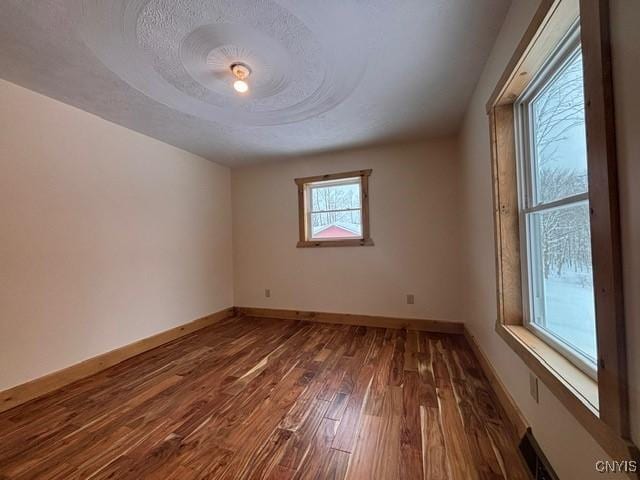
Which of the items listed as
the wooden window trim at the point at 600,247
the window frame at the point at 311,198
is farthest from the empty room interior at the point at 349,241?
the window frame at the point at 311,198

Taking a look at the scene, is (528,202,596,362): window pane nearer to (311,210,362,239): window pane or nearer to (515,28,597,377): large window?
(515,28,597,377): large window

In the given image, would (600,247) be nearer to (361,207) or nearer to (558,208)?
(558,208)

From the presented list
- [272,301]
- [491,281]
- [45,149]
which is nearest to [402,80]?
[491,281]

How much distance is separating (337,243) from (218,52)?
95.7 inches

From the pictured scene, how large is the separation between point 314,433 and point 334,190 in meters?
2.82

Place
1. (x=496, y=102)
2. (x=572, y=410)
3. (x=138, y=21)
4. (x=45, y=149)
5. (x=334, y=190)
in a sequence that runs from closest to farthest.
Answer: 1. (x=572, y=410)
2. (x=138, y=21)
3. (x=496, y=102)
4. (x=45, y=149)
5. (x=334, y=190)

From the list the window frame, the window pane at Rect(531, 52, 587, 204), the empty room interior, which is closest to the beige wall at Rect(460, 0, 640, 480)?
the empty room interior

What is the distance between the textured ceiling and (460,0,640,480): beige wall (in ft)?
0.69

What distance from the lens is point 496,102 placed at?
1.57 metres

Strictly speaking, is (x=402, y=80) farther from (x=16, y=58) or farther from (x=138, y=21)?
(x=16, y=58)

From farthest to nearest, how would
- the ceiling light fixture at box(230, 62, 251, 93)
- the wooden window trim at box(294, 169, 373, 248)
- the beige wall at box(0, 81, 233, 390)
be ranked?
the wooden window trim at box(294, 169, 373, 248) → the beige wall at box(0, 81, 233, 390) → the ceiling light fixture at box(230, 62, 251, 93)

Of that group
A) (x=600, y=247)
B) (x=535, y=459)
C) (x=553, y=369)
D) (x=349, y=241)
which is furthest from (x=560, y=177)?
(x=349, y=241)

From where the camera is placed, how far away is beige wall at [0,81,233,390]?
5.99 ft

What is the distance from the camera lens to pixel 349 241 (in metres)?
3.40
